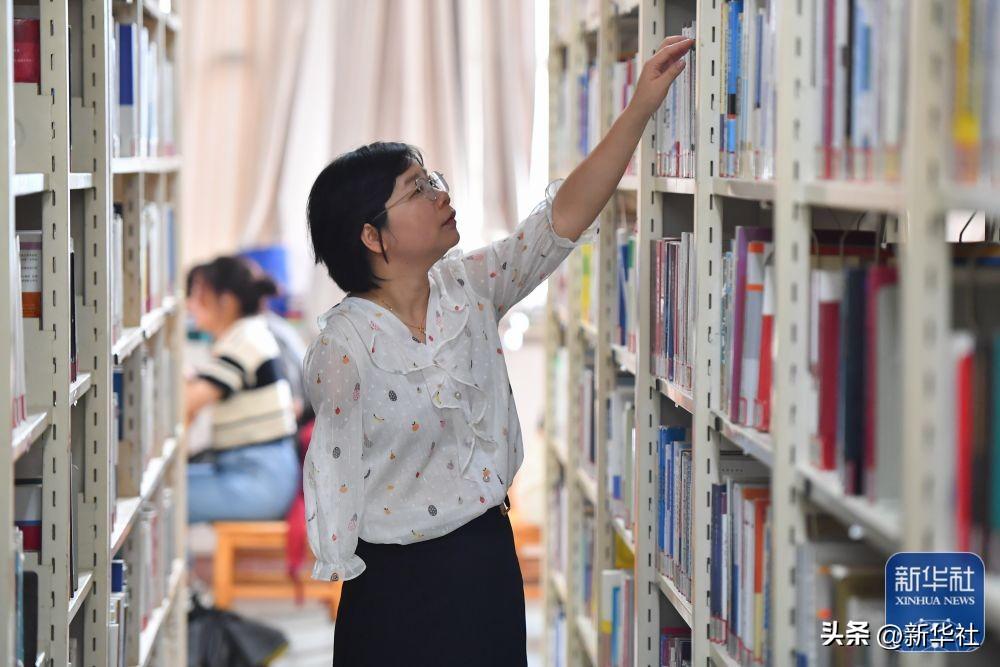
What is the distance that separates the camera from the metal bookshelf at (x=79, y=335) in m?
1.82

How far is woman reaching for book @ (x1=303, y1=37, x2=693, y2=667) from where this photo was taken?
2.10 meters

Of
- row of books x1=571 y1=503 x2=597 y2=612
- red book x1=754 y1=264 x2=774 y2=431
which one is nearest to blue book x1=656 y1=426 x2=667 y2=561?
red book x1=754 y1=264 x2=774 y2=431

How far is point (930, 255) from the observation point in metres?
1.13

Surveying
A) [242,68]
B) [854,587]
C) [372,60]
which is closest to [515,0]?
[372,60]

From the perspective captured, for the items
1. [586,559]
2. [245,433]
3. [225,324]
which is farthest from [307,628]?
[586,559]

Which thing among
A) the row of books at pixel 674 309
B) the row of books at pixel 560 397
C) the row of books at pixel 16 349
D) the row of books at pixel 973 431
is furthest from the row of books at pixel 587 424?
the row of books at pixel 973 431

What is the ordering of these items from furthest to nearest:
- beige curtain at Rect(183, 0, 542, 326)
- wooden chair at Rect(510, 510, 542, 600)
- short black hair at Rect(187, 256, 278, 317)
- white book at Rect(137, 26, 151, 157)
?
beige curtain at Rect(183, 0, 542, 326), wooden chair at Rect(510, 510, 542, 600), short black hair at Rect(187, 256, 278, 317), white book at Rect(137, 26, 151, 157)

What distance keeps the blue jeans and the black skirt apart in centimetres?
222

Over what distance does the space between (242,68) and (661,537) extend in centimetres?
369

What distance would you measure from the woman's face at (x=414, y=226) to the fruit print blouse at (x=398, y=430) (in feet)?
0.29

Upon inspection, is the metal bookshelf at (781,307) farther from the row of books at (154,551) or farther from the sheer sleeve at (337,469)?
the row of books at (154,551)

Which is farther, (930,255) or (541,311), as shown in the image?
(541,311)

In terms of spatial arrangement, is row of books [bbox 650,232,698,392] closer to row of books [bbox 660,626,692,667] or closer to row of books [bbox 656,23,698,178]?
row of books [bbox 656,23,698,178]

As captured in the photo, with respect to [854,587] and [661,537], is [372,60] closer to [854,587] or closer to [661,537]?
[661,537]
